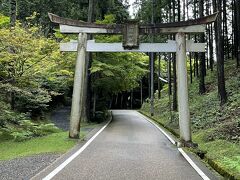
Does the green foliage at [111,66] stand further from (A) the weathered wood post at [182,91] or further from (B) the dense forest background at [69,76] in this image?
(A) the weathered wood post at [182,91]

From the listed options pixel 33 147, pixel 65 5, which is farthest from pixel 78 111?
pixel 65 5

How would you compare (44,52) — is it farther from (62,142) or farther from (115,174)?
(115,174)

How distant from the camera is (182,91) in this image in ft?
47.8

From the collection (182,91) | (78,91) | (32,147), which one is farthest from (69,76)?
(32,147)

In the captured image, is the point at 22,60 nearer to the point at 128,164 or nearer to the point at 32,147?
the point at 32,147

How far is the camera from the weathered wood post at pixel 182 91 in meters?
14.2

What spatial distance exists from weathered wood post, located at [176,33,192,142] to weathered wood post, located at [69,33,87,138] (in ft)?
13.4

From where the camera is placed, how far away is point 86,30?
15625 mm

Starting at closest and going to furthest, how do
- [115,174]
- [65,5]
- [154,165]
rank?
[115,174] < [154,165] < [65,5]

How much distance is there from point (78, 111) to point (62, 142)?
187 centimetres

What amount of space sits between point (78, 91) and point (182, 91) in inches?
173

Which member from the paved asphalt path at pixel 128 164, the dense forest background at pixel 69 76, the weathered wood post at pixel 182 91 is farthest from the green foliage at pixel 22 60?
the weathered wood post at pixel 182 91

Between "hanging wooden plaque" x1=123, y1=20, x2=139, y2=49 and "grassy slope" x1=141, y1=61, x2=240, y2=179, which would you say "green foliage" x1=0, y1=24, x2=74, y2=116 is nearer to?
"hanging wooden plaque" x1=123, y1=20, x2=139, y2=49

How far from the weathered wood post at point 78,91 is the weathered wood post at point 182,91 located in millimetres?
A: 4095
